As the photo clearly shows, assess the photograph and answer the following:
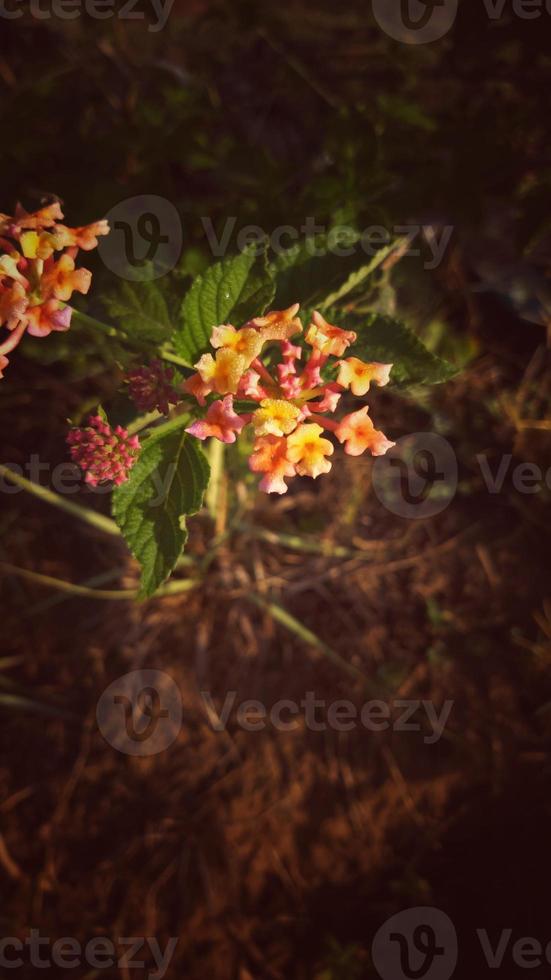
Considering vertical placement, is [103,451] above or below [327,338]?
below

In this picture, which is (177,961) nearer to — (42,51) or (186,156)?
(186,156)

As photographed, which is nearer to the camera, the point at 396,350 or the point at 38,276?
the point at 38,276

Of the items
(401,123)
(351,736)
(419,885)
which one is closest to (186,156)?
(401,123)

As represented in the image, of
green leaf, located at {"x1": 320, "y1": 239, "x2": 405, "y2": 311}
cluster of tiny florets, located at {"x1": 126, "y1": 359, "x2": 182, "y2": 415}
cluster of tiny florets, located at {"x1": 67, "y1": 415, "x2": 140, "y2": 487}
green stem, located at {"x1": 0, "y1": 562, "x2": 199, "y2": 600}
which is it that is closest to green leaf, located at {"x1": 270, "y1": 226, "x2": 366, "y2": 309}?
green leaf, located at {"x1": 320, "y1": 239, "x2": 405, "y2": 311}

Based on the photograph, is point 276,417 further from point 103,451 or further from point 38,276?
point 38,276

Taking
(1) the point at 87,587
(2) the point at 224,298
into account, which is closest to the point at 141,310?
(2) the point at 224,298

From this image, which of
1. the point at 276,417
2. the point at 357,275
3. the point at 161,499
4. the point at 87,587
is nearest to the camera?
the point at 276,417
